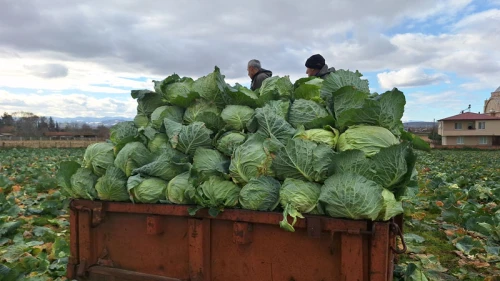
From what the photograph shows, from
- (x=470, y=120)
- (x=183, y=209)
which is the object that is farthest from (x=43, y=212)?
(x=470, y=120)

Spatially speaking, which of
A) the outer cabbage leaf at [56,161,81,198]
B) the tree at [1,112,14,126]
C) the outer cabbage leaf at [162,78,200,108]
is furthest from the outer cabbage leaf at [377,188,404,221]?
the tree at [1,112,14,126]

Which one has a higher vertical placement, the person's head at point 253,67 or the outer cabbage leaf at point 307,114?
the person's head at point 253,67

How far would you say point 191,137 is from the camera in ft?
11.7

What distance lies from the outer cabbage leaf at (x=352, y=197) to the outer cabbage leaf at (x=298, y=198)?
0.11 meters

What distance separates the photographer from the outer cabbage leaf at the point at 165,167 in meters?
3.57

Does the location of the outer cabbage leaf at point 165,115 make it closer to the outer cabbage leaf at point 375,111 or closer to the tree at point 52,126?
the outer cabbage leaf at point 375,111

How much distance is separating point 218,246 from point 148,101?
2.07 metres

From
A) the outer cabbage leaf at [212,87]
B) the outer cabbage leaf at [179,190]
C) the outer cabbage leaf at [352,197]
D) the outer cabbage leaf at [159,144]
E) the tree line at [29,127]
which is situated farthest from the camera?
the tree line at [29,127]

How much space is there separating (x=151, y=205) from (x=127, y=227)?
414 mm

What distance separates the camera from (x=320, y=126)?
3410 millimetres

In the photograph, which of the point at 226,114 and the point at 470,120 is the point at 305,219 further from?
the point at 470,120

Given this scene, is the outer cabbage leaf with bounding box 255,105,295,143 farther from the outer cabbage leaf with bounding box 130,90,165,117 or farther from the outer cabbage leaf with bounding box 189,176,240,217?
the outer cabbage leaf with bounding box 130,90,165,117

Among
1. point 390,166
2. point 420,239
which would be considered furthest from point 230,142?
point 420,239

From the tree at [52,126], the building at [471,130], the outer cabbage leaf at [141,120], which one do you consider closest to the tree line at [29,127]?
the tree at [52,126]
